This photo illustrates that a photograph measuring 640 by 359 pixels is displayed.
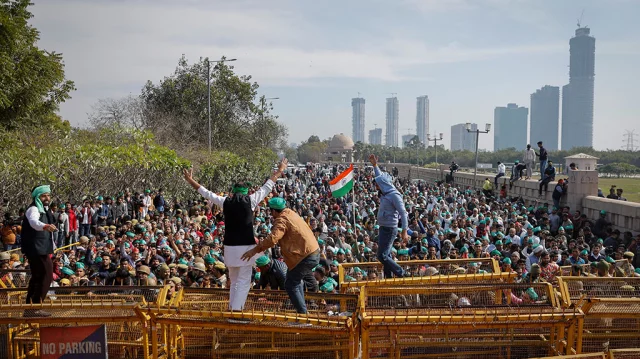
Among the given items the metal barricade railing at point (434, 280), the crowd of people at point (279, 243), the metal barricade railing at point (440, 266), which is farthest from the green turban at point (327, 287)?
the metal barricade railing at point (434, 280)

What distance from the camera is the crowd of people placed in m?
6.41

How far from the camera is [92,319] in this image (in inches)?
220

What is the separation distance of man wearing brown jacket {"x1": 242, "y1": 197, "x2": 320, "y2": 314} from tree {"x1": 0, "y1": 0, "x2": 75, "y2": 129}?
16.7m

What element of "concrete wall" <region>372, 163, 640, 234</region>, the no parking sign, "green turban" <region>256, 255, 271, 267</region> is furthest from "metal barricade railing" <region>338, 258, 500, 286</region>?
"concrete wall" <region>372, 163, 640, 234</region>

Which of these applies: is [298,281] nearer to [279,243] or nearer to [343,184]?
[279,243]

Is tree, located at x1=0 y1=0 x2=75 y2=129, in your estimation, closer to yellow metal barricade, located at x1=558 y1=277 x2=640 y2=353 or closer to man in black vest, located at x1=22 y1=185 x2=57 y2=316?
man in black vest, located at x1=22 y1=185 x2=57 y2=316

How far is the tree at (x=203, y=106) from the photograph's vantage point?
46.6 meters

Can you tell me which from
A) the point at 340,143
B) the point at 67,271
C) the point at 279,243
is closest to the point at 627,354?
the point at 279,243

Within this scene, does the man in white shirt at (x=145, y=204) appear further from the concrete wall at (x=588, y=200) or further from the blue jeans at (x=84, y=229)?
the concrete wall at (x=588, y=200)

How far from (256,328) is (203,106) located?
43.7 m

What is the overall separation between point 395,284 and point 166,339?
2.47m

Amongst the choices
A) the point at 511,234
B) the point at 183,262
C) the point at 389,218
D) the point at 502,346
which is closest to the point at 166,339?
the point at 502,346

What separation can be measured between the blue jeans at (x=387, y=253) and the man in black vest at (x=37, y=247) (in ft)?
12.8

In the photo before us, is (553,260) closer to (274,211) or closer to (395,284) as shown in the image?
(395,284)
